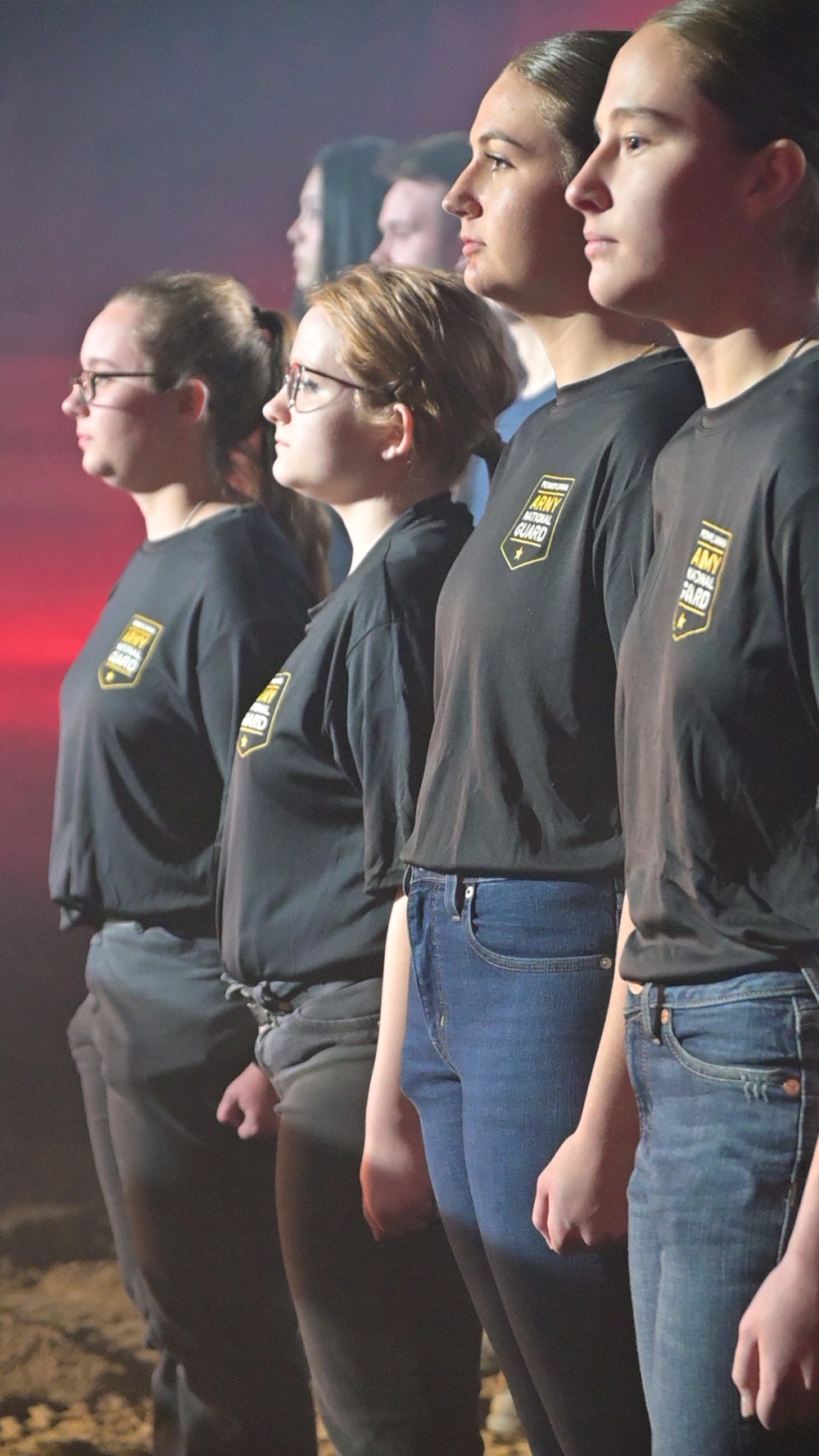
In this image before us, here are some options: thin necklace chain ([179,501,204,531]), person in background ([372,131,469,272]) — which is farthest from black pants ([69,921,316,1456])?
person in background ([372,131,469,272])

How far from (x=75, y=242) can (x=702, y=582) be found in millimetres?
1639

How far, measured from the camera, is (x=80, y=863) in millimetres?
2145

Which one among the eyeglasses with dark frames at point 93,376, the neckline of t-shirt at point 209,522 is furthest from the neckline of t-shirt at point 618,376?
the eyeglasses with dark frames at point 93,376

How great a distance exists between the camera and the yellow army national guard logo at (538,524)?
56.3 inches

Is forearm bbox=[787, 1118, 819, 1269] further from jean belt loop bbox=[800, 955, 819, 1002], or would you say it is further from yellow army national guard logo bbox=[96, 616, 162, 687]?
yellow army national guard logo bbox=[96, 616, 162, 687]

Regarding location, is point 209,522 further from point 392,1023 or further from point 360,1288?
point 360,1288

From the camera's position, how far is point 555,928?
139 cm

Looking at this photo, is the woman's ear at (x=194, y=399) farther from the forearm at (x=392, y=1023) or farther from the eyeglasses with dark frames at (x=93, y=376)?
the forearm at (x=392, y=1023)

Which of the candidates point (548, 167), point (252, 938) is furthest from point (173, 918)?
point (548, 167)

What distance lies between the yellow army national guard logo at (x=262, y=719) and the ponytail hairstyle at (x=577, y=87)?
66 cm

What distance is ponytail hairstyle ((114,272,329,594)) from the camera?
2.18 metres

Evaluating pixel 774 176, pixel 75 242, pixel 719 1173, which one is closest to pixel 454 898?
pixel 719 1173

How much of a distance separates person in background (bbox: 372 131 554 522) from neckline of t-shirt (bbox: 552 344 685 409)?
31 centimetres

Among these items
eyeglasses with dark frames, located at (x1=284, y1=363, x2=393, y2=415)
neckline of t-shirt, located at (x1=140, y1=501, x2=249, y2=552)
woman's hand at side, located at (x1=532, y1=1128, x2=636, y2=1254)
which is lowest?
woman's hand at side, located at (x1=532, y1=1128, x2=636, y2=1254)
